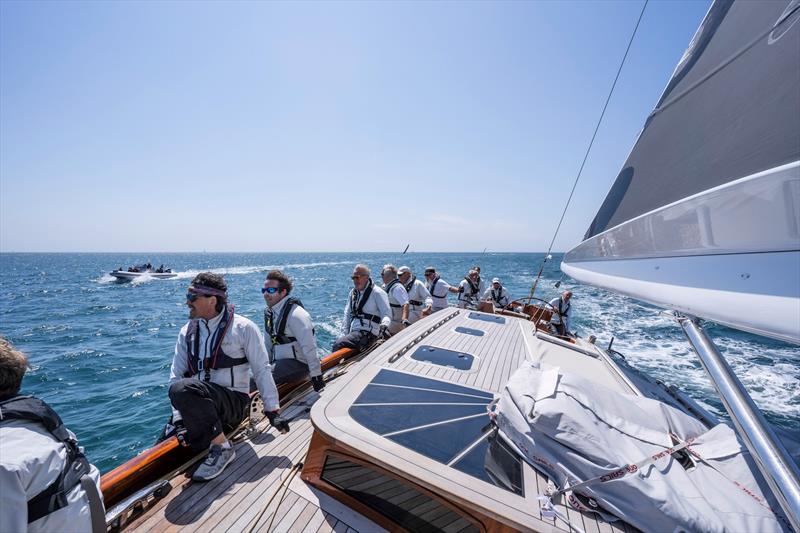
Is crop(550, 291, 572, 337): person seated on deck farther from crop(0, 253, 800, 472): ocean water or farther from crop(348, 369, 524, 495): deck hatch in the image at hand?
crop(348, 369, 524, 495): deck hatch

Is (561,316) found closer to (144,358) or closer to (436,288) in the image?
(436,288)

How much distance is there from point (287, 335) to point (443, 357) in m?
1.73

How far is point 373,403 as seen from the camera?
2.22 metres

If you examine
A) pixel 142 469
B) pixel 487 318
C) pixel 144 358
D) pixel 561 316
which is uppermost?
pixel 487 318

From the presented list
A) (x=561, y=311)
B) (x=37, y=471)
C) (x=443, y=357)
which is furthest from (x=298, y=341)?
(x=561, y=311)

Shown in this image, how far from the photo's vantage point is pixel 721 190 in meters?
0.88

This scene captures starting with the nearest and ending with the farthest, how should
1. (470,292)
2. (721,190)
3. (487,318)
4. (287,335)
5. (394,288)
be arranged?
(721,190) → (287,335) → (487,318) → (394,288) → (470,292)

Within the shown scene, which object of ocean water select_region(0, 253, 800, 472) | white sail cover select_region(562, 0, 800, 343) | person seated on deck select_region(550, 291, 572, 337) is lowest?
ocean water select_region(0, 253, 800, 472)

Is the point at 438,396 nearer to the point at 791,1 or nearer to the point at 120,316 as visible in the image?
the point at 791,1

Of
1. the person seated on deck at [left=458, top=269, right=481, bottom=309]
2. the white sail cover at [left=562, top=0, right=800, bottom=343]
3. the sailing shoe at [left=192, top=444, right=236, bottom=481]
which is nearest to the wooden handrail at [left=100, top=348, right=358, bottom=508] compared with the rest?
the sailing shoe at [left=192, top=444, right=236, bottom=481]

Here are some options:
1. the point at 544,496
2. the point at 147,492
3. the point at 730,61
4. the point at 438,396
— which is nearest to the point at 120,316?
the point at 147,492

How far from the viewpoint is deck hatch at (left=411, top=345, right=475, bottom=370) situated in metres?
3.16

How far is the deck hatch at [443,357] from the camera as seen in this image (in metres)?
3.16

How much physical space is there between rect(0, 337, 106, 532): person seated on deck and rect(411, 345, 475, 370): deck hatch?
244cm
